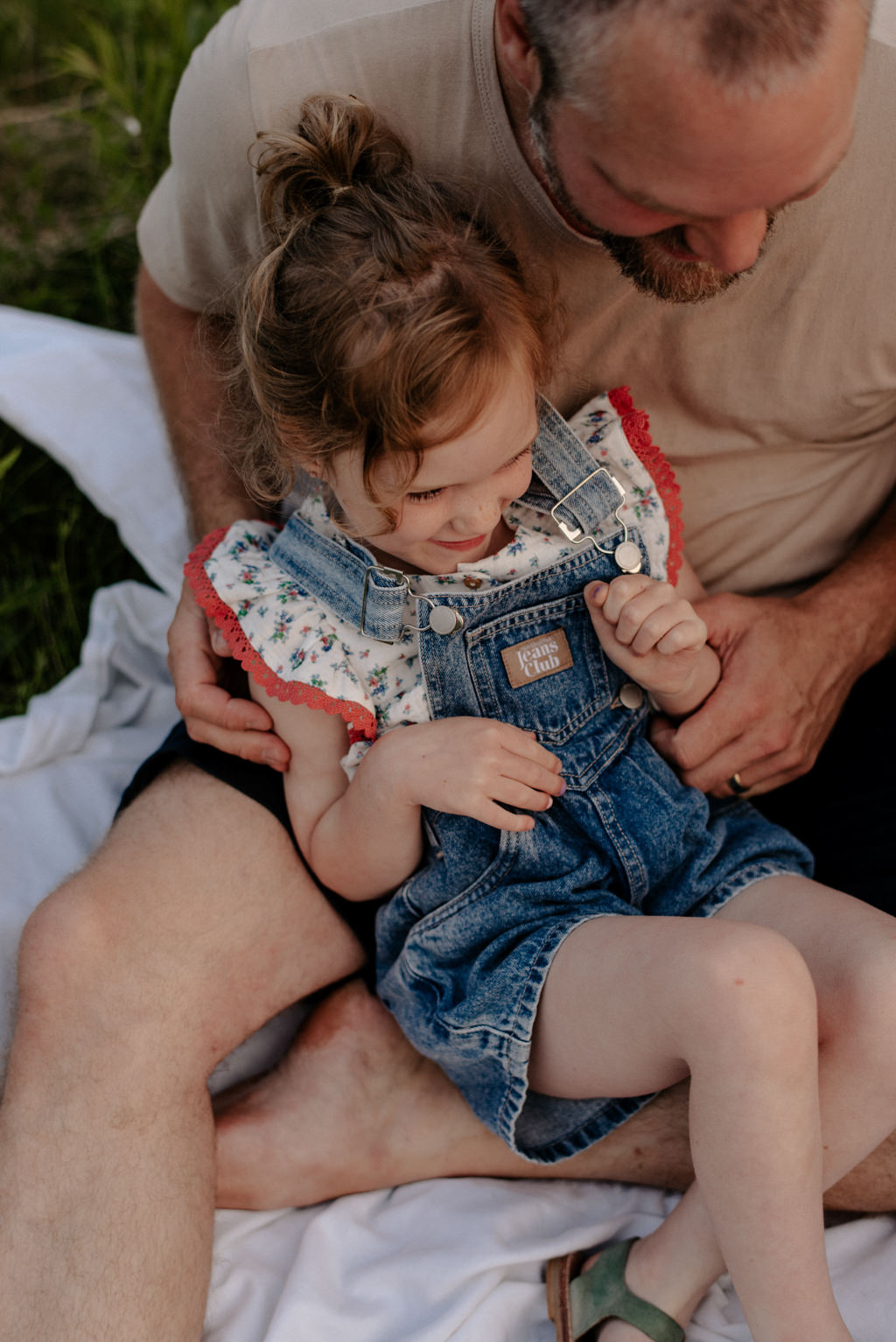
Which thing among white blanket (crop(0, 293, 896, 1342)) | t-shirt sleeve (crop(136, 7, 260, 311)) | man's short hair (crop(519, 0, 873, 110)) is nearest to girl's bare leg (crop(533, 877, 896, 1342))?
white blanket (crop(0, 293, 896, 1342))

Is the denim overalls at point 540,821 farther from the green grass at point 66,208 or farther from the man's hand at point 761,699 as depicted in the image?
the green grass at point 66,208

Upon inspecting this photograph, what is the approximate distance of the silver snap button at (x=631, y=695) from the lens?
5.04 feet

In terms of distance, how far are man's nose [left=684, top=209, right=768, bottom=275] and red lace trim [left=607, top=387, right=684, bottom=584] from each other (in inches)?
13.1

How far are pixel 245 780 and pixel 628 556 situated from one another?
0.62 m

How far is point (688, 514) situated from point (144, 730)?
1038mm

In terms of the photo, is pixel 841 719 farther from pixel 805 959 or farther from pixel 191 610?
pixel 191 610

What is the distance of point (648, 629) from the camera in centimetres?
140

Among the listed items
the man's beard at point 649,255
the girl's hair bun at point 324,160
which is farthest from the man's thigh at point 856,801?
the girl's hair bun at point 324,160

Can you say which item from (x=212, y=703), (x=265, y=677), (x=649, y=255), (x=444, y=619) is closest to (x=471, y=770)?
(x=444, y=619)

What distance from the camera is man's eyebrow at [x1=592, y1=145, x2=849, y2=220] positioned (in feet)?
3.86

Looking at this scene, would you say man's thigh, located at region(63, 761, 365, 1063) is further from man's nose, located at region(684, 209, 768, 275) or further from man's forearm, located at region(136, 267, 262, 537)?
man's nose, located at region(684, 209, 768, 275)

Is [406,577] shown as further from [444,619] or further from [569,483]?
[569,483]

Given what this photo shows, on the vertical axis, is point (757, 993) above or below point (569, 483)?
below

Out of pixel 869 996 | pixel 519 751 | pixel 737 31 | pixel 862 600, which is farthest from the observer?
pixel 862 600
